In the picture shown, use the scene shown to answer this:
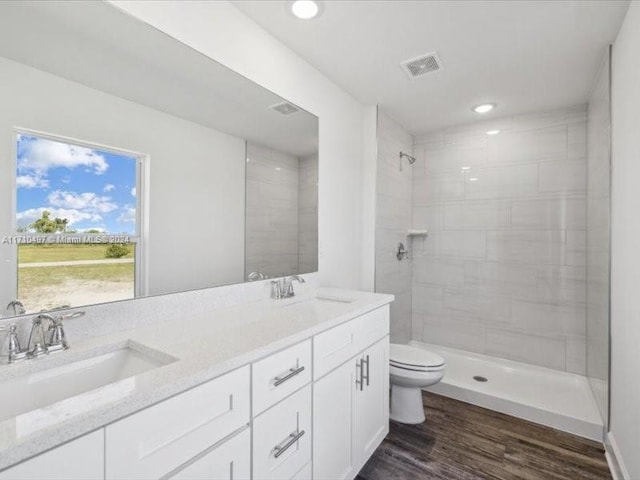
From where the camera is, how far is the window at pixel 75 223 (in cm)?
102

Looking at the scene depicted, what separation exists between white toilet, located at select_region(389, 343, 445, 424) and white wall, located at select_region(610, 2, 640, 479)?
35.4 inches

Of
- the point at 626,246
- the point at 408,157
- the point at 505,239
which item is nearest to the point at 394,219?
the point at 408,157

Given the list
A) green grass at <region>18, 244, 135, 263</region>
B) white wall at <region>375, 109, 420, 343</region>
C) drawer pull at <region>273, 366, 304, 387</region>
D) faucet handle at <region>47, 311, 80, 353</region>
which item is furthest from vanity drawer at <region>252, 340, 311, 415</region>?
white wall at <region>375, 109, 420, 343</region>

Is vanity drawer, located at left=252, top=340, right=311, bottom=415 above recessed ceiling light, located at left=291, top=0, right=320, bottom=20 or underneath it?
underneath

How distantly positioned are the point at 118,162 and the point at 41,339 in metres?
0.65

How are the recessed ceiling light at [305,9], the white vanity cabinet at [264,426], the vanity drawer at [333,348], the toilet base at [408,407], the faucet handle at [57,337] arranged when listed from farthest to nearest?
the toilet base at [408,407]
the recessed ceiling light at [305,9]
the vanity drawer at [333,348]
the faucet handle at [57,337]
the white vanity cabinet at [264,426]

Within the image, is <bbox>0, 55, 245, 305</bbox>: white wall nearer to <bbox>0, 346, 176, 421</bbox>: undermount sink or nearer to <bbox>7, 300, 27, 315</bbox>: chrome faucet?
<bbox>7, 300, 27, 315</bbox>: chrome faucet

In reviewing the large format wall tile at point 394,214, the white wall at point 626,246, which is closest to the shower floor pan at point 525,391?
the white wall at point 626,246

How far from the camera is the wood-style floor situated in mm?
1741

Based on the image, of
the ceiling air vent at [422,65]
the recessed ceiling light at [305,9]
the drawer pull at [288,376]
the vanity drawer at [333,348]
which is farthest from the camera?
the ceiling air vent at [422,65]

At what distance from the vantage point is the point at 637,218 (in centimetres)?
143

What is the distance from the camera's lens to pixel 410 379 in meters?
2.13

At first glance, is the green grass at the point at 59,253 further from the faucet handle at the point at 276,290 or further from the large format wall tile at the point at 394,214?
the large format wall tile at the point at 394,214

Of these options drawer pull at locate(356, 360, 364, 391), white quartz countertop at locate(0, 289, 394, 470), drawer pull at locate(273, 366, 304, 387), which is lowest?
drawer pull at locate(356, 360, 364, 391)
